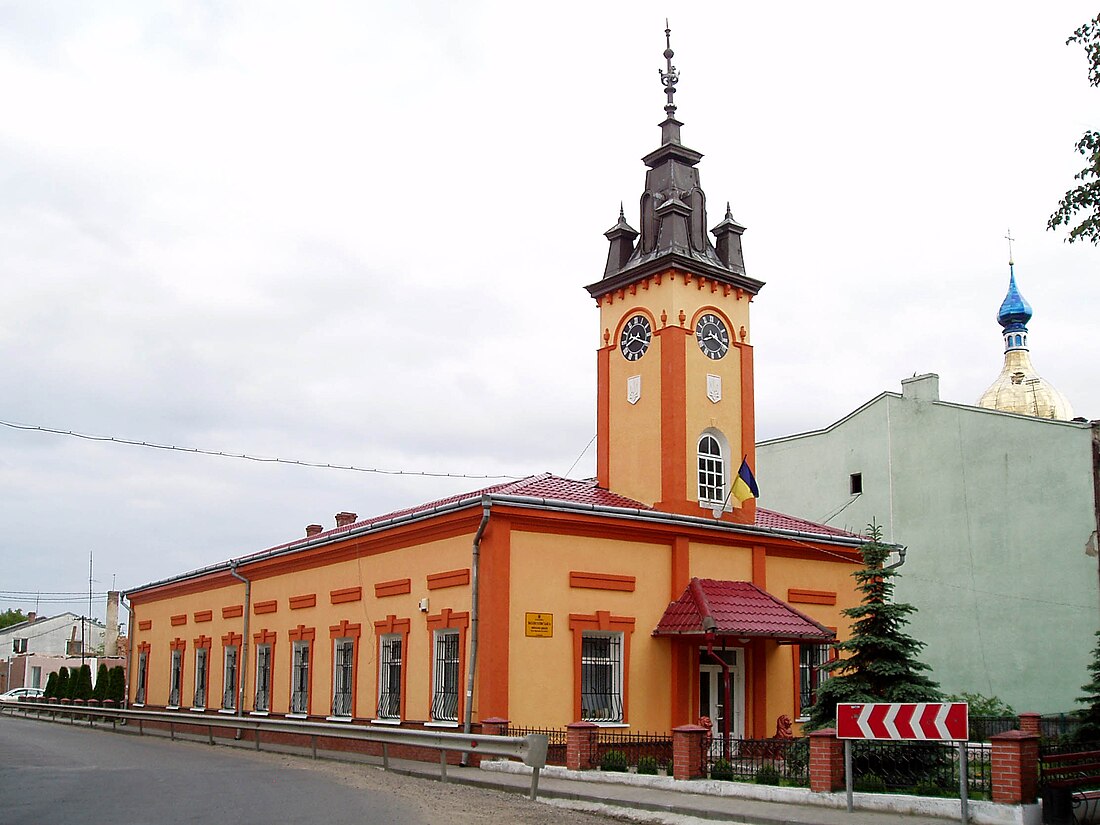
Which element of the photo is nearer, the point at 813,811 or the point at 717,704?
the point at 813,811

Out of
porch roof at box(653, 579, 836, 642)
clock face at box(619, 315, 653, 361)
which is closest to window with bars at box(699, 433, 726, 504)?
porch roof at box(653, 579, 836, 642)

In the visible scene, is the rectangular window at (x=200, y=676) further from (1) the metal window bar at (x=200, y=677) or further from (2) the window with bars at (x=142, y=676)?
(2) the window with bars at (x=142, y=676)

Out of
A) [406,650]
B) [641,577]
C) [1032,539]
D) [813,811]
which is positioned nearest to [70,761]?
[406,650]

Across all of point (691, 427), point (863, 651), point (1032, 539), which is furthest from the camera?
point (1032, 539)

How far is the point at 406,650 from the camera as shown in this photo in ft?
74.7

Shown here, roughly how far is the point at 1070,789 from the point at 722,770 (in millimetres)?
4964

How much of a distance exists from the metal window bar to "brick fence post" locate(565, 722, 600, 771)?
18.3m

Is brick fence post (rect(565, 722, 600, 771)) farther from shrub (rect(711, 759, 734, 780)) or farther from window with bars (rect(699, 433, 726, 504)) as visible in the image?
window with bars (rect(699, 433, 726, 504))

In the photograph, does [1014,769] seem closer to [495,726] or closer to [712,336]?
[495,726]

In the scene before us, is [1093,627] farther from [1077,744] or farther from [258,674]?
[258,674]


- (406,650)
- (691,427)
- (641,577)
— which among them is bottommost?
(406,650)

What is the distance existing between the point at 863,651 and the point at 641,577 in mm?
6155

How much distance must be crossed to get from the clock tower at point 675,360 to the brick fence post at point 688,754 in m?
8.06

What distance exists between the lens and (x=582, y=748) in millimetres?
17125
